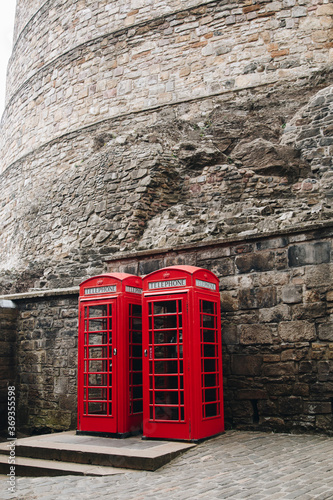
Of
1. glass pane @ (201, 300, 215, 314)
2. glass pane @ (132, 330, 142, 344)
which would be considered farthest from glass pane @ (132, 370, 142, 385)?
glass pane @ (201, 300, 215, 314)

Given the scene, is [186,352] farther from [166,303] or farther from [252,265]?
[252,265]

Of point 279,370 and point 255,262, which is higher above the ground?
point 255,262

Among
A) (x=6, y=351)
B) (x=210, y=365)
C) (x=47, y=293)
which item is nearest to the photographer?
(x=210, y=365)

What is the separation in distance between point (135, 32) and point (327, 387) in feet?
40.7

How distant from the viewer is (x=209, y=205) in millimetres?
10383

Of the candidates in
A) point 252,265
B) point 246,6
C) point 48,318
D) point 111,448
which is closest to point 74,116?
point 246,6

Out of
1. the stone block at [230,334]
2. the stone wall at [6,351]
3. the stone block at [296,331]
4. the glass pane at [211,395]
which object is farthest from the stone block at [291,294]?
the stone wall at [6,351]

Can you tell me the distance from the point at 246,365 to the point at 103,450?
79.9 inches

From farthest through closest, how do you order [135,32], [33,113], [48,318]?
[33,113] → [135,32] → [48,318]

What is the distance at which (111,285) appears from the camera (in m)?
5.94

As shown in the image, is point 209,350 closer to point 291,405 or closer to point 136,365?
point 136,365

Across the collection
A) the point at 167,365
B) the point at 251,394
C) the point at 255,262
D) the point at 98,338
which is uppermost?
the point at 255,262

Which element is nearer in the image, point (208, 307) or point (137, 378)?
point (208, 307)

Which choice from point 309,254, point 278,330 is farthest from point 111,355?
point 309,254
